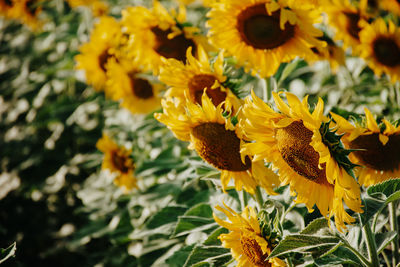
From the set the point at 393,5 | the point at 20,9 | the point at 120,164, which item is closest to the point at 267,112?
the point at 393,5

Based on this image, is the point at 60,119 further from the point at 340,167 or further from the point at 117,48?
the point at 340,167

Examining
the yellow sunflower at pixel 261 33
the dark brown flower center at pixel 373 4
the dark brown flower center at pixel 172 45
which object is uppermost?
the yellow sunflower at pixel 261 33

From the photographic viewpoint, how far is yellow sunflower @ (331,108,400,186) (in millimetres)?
1042

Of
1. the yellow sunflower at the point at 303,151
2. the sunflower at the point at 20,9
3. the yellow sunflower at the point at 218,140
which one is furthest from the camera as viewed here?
the sunflower at the point at 20,9

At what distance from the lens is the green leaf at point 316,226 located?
92 cm

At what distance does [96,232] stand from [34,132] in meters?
1.45

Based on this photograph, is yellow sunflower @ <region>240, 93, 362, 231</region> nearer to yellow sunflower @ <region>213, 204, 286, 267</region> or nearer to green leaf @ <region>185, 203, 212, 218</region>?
yellow sunflower @ <region>213, 204, 286, 267</region>

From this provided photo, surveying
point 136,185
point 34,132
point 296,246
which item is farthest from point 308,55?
→ point 34,132

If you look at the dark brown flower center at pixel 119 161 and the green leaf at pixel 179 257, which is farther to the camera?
the dark brown flower center at pixel 119 161

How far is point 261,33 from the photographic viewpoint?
1.35 meters

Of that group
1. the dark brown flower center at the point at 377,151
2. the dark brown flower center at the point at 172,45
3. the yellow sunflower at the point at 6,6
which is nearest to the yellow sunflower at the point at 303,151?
the dark brown flower center at the point at 377,151

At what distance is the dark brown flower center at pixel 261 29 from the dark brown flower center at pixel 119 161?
3.75 feet

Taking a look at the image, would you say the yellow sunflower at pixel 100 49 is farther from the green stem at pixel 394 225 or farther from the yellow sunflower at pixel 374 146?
the green stem at pixel 394 225

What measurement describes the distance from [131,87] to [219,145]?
121cm
